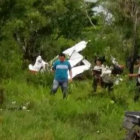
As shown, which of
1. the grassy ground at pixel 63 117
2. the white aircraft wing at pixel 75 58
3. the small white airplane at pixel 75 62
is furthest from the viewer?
the white aircraft wing at pixel 75 58

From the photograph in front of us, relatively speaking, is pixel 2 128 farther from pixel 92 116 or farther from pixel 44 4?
pixel 44 4

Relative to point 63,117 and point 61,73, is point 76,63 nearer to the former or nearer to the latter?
point 61,73

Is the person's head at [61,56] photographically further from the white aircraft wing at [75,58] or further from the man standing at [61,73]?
the white aircraft wing at [75,58]

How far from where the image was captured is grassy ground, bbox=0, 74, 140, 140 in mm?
9930

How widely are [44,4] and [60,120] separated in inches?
647

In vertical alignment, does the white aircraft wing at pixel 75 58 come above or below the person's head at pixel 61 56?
below

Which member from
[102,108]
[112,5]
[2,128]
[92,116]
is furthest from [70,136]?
[112,5]

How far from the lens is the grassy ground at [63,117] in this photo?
9.93 meters

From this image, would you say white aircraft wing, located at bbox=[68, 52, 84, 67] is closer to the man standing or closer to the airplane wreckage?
the airplane wreckage

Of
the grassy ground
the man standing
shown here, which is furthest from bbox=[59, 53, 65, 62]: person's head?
the grassy ground

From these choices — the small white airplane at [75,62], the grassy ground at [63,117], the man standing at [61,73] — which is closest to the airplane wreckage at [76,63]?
the small white airplane at [75,62]

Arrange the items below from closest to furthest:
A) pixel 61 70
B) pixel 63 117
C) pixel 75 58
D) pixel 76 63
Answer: pixel 63 117, pixel 61 70, pixel 76 63, pixel 75 58

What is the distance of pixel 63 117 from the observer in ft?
37.7

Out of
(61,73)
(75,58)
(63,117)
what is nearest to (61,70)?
(61,73)
